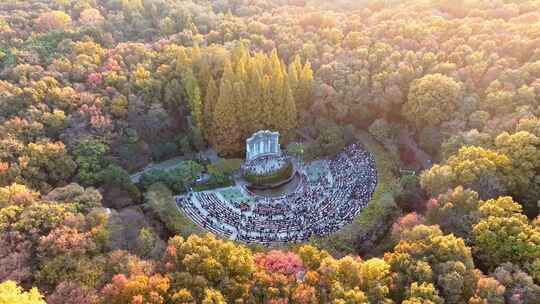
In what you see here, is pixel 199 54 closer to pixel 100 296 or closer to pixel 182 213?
pixel 182 213

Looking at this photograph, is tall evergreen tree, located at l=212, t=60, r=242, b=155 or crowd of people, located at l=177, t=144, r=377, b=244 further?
tall evergreen tree, located at l=212, t=60, r=242, b=155

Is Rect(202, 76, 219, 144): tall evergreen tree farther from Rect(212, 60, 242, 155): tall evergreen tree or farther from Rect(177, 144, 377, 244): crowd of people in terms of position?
Rect(177, 144, 377, 244): crowd of people

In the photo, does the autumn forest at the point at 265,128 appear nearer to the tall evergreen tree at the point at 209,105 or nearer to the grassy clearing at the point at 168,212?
the grassy clearing at the point at 168,212


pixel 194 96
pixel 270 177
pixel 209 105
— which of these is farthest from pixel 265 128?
pixel 194 96

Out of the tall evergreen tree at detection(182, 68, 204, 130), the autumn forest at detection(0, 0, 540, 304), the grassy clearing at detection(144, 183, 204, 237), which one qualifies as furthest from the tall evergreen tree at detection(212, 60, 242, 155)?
the grassy clearing at detection(144, 183, 204, 237)

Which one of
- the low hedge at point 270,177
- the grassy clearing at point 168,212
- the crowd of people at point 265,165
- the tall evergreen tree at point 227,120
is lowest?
the grassy clearing at point 168,212

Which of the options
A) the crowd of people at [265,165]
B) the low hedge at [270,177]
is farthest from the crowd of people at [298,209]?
the crowd of people at [265,165]
